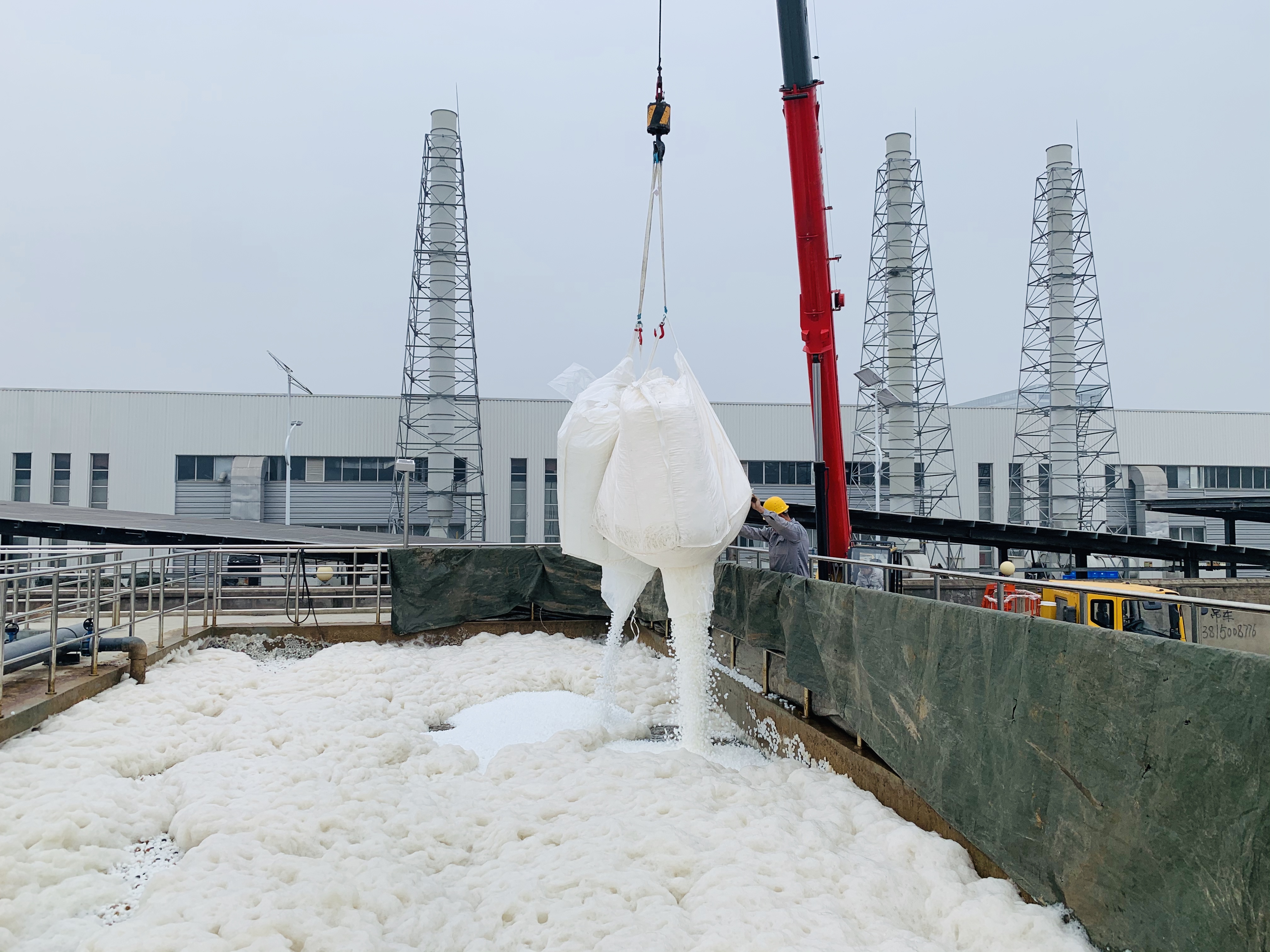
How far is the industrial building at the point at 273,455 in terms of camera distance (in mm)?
30641

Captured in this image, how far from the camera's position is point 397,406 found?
31.3 m

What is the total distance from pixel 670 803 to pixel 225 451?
29.9 metres

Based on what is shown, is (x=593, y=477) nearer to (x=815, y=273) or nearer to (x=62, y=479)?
A: (x=815, y=273)

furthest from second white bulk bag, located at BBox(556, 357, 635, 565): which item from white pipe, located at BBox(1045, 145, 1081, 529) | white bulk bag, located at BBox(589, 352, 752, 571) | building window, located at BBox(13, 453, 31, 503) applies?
building window, located at BBox(13, 453, 31, 503)

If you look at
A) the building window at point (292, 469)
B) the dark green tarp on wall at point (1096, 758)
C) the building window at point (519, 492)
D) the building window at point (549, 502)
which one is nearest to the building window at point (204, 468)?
the building window at point (292, 469)

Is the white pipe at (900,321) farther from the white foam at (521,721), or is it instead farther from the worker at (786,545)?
the white foam at (521,721)

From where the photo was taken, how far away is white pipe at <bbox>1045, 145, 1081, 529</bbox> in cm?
3195

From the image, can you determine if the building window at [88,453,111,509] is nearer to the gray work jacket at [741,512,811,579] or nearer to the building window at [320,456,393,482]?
the building window at [320,456,393,482]

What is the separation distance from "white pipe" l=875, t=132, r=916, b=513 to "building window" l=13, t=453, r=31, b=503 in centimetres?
3278

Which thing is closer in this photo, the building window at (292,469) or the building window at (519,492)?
the building window at (292,469)

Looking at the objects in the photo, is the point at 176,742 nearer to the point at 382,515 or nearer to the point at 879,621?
the point at 879,621

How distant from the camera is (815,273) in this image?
28.3ft

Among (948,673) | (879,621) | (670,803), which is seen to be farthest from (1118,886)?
(670,803)

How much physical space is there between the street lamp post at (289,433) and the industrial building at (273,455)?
0.28m
